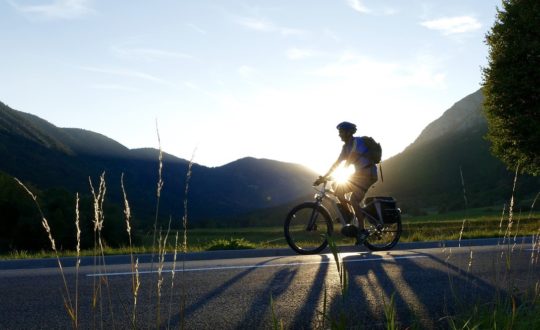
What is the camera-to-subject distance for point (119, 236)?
4512 cm

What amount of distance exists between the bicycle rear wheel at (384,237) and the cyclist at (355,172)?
1.18 ft

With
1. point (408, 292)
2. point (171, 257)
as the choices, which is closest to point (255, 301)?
point (408, 292)

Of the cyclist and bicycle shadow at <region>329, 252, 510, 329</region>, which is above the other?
the cyclist

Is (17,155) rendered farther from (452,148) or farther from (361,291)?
(361,291)

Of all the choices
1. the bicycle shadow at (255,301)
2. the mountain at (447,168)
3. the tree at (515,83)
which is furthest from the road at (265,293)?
the mountain at (447,168)

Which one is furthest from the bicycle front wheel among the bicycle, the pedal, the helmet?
the helmet

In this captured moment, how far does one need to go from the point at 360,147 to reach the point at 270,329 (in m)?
6.62

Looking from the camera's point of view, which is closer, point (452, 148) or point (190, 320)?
point (190, 320)

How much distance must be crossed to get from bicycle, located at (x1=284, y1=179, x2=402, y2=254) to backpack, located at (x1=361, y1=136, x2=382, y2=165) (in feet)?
3.15

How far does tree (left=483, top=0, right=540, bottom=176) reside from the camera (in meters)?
25.4

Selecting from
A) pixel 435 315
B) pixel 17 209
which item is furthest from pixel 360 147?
pixel 17 209

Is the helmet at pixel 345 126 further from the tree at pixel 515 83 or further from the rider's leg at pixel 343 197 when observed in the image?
the tree at pixel 515 83

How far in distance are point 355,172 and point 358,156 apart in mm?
304

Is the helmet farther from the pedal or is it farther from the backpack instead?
the pedal
